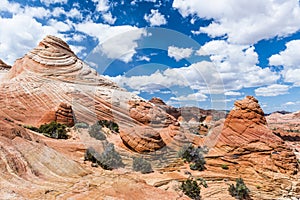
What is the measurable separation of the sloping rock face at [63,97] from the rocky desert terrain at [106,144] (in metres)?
0.13

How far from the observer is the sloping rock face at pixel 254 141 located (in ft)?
65.4

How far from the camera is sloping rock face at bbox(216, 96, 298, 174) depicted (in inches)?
785

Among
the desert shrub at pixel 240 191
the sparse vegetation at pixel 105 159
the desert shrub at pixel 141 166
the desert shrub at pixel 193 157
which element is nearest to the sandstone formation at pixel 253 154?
the desert shrub at pixel 193 157

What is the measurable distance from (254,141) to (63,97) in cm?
2466

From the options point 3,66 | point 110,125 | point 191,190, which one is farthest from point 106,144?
point 3,66

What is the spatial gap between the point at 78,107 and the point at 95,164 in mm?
16879

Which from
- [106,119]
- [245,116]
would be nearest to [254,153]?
[245,116]

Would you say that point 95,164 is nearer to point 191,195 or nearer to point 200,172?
point 191,195

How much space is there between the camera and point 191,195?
48.4ft

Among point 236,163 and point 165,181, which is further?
point 236,163

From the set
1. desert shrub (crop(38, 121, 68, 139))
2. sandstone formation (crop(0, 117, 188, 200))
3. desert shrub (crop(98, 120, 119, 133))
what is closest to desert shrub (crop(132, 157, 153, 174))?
sandstone formation (crop(0, 117, 188, 200))

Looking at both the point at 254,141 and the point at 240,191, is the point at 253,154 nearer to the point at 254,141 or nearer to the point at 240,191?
the point at 254,141

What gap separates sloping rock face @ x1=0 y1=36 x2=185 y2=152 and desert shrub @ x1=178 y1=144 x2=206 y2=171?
4354mm

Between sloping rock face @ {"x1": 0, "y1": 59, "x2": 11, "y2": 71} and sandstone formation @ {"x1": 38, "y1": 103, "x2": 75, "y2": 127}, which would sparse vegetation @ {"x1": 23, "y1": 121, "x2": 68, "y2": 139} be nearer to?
sandstone formation @ {"x1": 38, "y1": 103, "x2": 75, "y2": 127}
